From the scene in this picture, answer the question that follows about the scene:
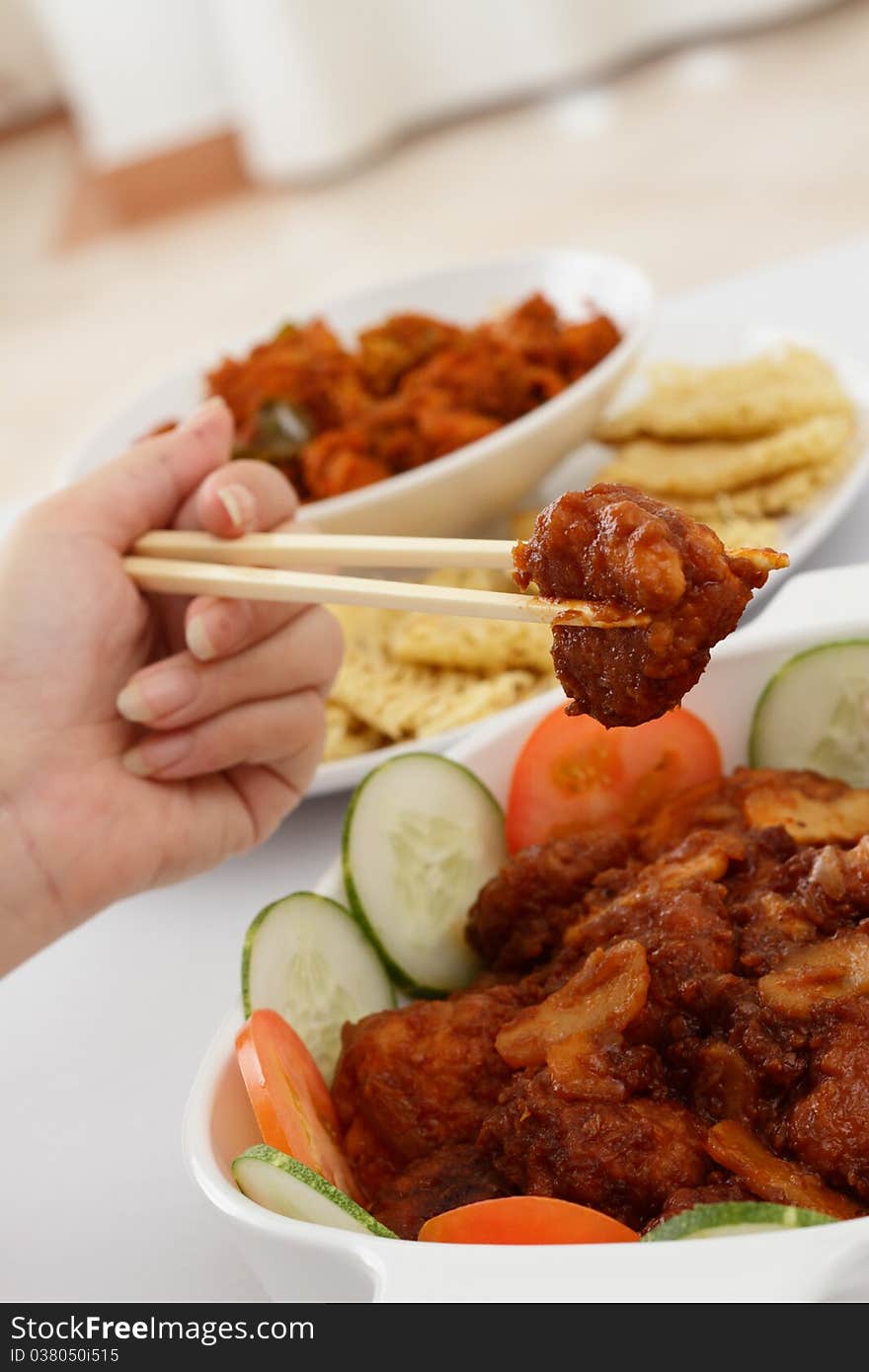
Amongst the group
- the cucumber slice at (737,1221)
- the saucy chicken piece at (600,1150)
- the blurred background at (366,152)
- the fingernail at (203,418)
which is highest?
the fingernail at (203,418)

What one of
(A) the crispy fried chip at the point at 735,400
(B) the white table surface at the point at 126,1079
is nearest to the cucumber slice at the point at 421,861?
(B) the white table surface at the point at 126,1079

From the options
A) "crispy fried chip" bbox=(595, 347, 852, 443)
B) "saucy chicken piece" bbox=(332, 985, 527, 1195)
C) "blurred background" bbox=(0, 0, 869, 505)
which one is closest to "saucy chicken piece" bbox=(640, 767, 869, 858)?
"saucy chicken piece" bbox=(332, 985, 527, 1195)

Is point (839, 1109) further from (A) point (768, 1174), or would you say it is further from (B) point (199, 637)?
(B) point (199, 637)

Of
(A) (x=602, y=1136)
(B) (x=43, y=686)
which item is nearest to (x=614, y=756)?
(A) (x=602, y=1136)

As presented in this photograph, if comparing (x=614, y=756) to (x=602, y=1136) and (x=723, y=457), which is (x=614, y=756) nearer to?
(x=602, y=1136)

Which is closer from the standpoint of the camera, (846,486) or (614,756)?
(614,756)

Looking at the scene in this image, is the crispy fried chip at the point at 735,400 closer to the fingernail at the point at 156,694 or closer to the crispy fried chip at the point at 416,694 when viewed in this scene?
the crispy fried chip at the point at 416,694

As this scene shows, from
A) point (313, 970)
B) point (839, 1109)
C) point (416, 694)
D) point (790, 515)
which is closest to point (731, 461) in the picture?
point (790, 515)
